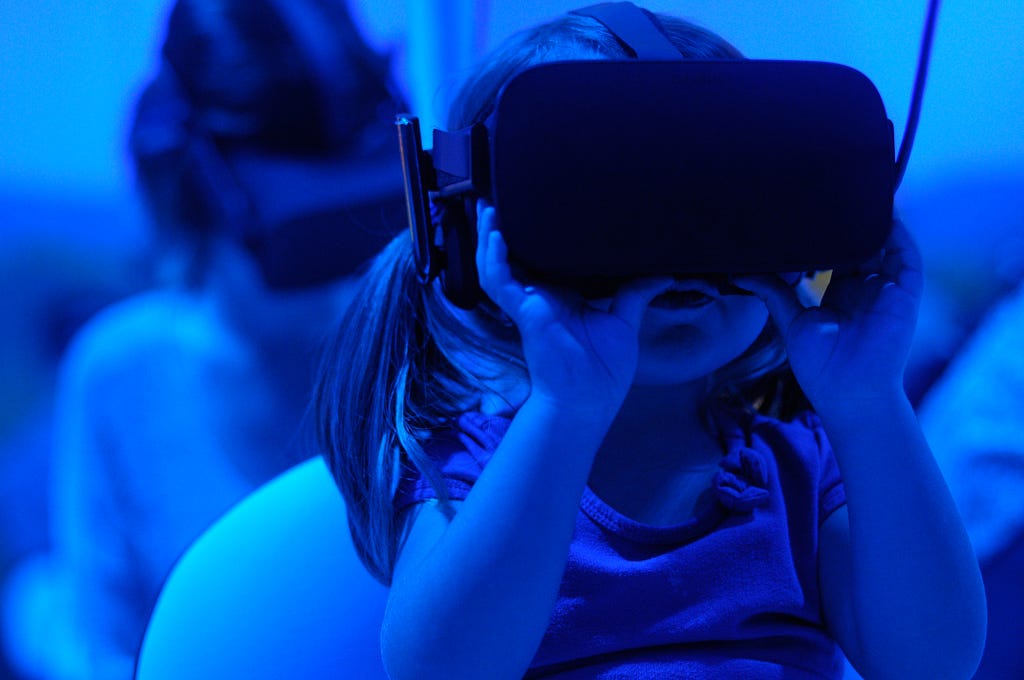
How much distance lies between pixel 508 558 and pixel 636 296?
0.14m

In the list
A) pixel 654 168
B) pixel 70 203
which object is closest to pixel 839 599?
pixel 654 168

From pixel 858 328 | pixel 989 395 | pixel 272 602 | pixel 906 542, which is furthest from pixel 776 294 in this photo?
pixel 989 395

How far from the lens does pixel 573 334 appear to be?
47 centimetres

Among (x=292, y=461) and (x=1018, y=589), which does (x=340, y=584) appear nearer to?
(x=292, y=461)

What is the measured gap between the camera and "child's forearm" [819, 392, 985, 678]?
501mm

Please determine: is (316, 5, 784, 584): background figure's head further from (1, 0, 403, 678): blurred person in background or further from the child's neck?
(1, 0, 403, 678): blurred person in background

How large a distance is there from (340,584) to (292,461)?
36 cm

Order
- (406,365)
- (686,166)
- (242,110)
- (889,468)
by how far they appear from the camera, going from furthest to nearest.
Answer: (242,110) → (406,365) → (889,468) → (686,166)

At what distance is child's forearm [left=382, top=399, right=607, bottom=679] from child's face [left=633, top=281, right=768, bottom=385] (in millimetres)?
64

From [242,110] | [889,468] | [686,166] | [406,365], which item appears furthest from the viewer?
[242,110]

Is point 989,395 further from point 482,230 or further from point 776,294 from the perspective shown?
point 482,230

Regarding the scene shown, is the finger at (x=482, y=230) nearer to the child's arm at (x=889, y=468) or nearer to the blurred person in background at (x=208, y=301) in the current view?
the child's arm at (x=889, y=468)

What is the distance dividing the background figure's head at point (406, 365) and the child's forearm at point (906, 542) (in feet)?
0.49

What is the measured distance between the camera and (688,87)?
397 mm
